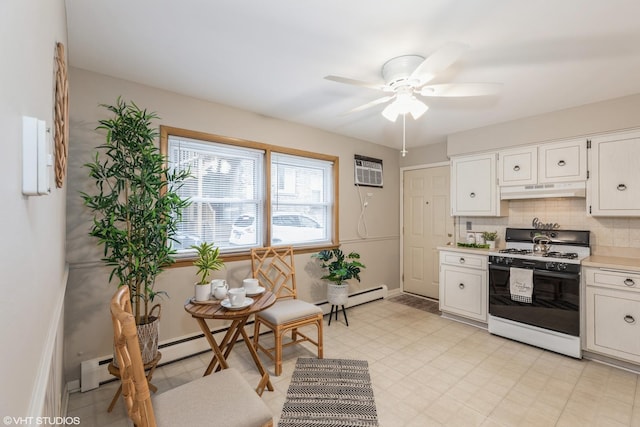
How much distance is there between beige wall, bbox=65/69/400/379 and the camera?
2.29m

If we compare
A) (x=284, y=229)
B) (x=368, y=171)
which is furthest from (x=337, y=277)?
(x=368, y=171)

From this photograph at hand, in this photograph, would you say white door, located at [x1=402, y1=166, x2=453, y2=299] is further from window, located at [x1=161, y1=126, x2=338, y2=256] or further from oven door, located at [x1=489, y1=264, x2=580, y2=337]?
window, located at [x1=161, y1=126, x2=338, y2=256]

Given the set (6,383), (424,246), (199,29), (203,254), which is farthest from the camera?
(424,246)

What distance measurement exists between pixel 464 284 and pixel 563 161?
5.72ft

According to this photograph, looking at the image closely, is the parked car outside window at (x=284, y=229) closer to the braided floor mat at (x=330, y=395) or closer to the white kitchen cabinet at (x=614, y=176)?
the braided floor mat at (x=330, y=395)

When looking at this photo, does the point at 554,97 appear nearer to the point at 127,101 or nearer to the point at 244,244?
the point at 244,244

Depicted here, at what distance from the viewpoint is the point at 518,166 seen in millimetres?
3465

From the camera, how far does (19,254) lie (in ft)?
2.29

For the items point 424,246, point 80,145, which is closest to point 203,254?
point 80,145

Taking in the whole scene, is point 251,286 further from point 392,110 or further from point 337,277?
point 392,110

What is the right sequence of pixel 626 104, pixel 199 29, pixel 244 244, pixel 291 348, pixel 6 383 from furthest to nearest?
pixel 244 244
pixel 291 348
pixel 626 104
pixel 199 29
pixel 6 383

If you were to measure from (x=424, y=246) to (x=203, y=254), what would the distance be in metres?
3.55

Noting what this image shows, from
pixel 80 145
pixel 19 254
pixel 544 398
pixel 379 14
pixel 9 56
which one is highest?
pixel 379 14

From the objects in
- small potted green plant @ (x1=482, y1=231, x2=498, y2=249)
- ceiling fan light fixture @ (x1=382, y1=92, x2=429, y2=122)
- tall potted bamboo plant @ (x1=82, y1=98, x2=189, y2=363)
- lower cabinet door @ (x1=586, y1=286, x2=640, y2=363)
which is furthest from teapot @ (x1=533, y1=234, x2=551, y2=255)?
tall potted bamboo plant @ (x1=82, y1=98, x2=189, y2=363)
